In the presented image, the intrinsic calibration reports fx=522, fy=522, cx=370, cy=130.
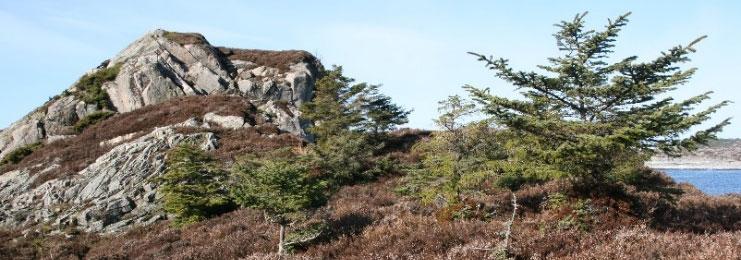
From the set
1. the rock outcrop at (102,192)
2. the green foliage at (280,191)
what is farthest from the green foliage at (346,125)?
the green foliage at (280,191)

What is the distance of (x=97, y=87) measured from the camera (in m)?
45.1

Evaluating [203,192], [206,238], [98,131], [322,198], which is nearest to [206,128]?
[98,131]

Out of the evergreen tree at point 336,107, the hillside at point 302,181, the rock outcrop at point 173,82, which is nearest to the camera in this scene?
the hillside at point 302,181

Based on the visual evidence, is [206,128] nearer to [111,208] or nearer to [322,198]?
[111,208]

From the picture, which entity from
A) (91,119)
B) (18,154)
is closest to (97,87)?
(91,119)

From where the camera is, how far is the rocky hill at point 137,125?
25.1 metres

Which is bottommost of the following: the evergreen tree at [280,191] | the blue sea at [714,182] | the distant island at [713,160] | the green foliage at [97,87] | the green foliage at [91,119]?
the distant island at [713,160]

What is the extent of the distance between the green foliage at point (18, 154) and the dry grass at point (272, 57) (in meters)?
19.7

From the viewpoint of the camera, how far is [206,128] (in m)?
32.9

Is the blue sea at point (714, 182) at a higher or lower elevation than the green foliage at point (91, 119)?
lower

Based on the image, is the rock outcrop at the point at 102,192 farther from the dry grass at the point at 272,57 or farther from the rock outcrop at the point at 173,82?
the dry grass at the point at 272,57

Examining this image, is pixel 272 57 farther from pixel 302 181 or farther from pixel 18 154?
pixel 302 181

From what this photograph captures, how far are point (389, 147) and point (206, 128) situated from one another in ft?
38.1

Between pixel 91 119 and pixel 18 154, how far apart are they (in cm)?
600
